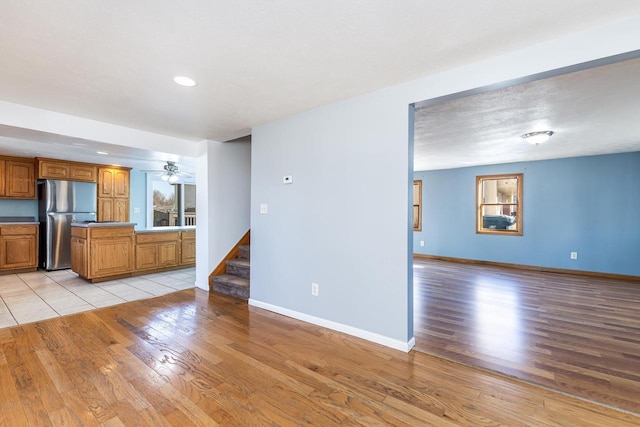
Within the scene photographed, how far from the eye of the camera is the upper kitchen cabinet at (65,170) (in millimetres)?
5676

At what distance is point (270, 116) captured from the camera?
3.27 metres

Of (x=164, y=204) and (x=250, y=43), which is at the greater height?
(x=250, y=43)

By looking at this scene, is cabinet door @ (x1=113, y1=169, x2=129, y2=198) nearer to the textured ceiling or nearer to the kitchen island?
the kitchen island

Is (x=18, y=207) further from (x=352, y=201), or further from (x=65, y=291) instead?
(x=352, y=201)

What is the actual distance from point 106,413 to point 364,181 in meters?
2.42

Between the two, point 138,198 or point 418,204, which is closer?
point 138,198

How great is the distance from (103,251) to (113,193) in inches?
99.9

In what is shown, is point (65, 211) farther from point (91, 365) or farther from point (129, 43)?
point (129, 43)

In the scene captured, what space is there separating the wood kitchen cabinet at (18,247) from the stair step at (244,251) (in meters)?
4.39

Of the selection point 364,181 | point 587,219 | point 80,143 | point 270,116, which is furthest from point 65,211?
point 587,219

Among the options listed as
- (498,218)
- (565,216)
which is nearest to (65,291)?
(498,218)

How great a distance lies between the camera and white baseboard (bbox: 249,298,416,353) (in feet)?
8.13

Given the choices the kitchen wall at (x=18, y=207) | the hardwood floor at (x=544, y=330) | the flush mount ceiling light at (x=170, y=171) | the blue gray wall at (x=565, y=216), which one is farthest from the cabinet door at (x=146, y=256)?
the blue gray wall at (x=565, y=216)

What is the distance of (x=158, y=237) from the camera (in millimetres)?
5375
